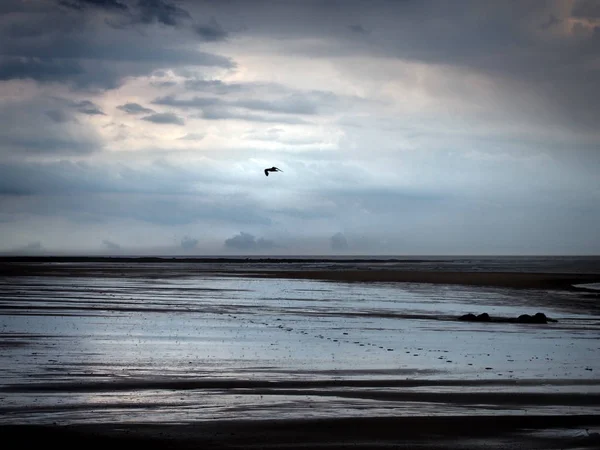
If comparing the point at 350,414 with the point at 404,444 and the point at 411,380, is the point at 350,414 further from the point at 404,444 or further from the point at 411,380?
the point at 411,380

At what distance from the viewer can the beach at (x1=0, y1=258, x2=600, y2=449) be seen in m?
12.2

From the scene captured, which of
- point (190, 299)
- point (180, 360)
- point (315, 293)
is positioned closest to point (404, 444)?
point (180, 360)

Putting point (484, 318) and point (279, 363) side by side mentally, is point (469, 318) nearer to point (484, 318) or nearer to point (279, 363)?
point (484, 318)

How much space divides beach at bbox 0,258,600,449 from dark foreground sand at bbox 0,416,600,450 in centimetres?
3

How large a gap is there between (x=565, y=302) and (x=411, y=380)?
98.4ft

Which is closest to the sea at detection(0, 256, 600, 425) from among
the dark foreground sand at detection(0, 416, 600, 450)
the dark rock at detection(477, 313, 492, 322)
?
the dark foreground sand at detection(0, 416, 600, 450)

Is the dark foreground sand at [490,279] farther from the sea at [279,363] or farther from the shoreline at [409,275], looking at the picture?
the sea at [279,363]

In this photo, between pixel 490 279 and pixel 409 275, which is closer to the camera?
pixel 490 279

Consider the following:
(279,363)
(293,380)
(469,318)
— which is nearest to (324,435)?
(293,380)

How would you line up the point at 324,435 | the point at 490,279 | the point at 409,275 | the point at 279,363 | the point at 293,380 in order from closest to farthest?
the point at 324,435 < the point at 293,380 < the point at 279,363 < the point at 490,279 < the point at 409,275

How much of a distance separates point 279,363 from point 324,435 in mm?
7507

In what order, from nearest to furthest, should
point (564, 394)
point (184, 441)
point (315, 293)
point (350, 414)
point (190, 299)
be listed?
point (184, 441), point (350, 414), point (564, 394), point (190, 299), point (315, 293)

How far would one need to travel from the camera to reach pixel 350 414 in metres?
13.7

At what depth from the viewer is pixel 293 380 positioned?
672 inches
